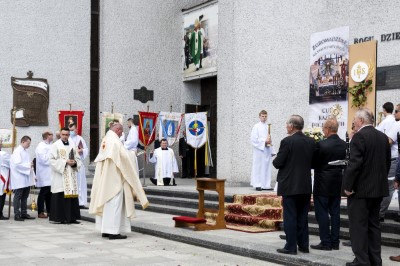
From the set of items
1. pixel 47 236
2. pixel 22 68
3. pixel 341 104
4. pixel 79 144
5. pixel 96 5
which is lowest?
pixel 47 236

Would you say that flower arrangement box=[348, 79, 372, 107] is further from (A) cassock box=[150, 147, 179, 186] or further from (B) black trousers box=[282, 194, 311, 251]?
(A) cassock box=[150, 147, 179, 186]

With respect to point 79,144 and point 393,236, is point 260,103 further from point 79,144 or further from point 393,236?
point 393,236

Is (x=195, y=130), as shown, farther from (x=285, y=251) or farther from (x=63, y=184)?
(x=285, y=251)

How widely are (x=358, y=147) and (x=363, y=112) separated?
1.57ft

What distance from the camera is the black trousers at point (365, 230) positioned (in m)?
6.43

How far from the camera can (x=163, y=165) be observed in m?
16.4

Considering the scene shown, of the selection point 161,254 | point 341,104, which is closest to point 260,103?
point 341,104

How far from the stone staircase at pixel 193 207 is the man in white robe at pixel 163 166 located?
64.5 inches

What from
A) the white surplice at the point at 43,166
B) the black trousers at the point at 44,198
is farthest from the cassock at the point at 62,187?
the white surplice at the point at 43,166

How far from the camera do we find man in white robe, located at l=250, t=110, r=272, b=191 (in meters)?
13.8

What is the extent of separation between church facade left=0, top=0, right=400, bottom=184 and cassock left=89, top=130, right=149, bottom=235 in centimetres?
559

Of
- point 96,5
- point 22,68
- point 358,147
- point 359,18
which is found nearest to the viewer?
point 358,147

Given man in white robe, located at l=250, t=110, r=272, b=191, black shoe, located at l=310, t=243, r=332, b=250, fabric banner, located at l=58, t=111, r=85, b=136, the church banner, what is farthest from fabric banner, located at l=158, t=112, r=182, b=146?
black shoe, located at l=310, t=243, r=332, b=250

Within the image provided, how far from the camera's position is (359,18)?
42.1ft
